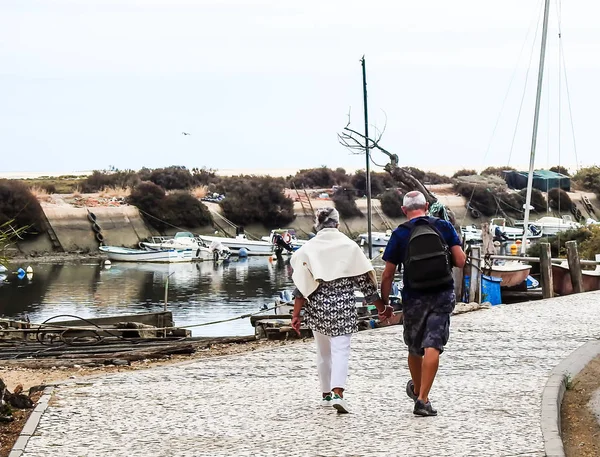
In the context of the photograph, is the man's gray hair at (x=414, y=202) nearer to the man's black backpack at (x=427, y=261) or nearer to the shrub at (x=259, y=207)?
the man's black backpack at (x=427, y=261)

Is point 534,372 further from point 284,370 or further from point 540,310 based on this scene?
point 540,310

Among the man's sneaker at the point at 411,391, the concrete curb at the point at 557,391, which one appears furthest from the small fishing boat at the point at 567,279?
the man's sneaker at the point at 411,391

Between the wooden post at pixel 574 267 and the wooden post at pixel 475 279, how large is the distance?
7.96 feet

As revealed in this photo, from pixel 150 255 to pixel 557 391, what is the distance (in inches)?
2420

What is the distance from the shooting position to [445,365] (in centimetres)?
1172

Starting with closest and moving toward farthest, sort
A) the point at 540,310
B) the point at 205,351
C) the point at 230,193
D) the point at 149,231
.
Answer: the point at 205,351 → the point at 540,310 → the point at 149,231 → the point at 230,193

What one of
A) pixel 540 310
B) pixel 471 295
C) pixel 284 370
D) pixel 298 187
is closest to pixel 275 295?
pixel 471 295

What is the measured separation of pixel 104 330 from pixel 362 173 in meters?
92.4

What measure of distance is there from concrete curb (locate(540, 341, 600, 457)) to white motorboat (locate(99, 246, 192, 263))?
57710 mm

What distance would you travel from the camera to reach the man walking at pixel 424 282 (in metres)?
8.59

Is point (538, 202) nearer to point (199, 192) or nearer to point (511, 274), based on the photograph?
point (199, 192)

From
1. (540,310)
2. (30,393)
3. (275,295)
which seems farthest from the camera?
(275,295)

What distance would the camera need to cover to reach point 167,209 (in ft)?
277

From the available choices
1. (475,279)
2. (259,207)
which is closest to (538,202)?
(259,207)
